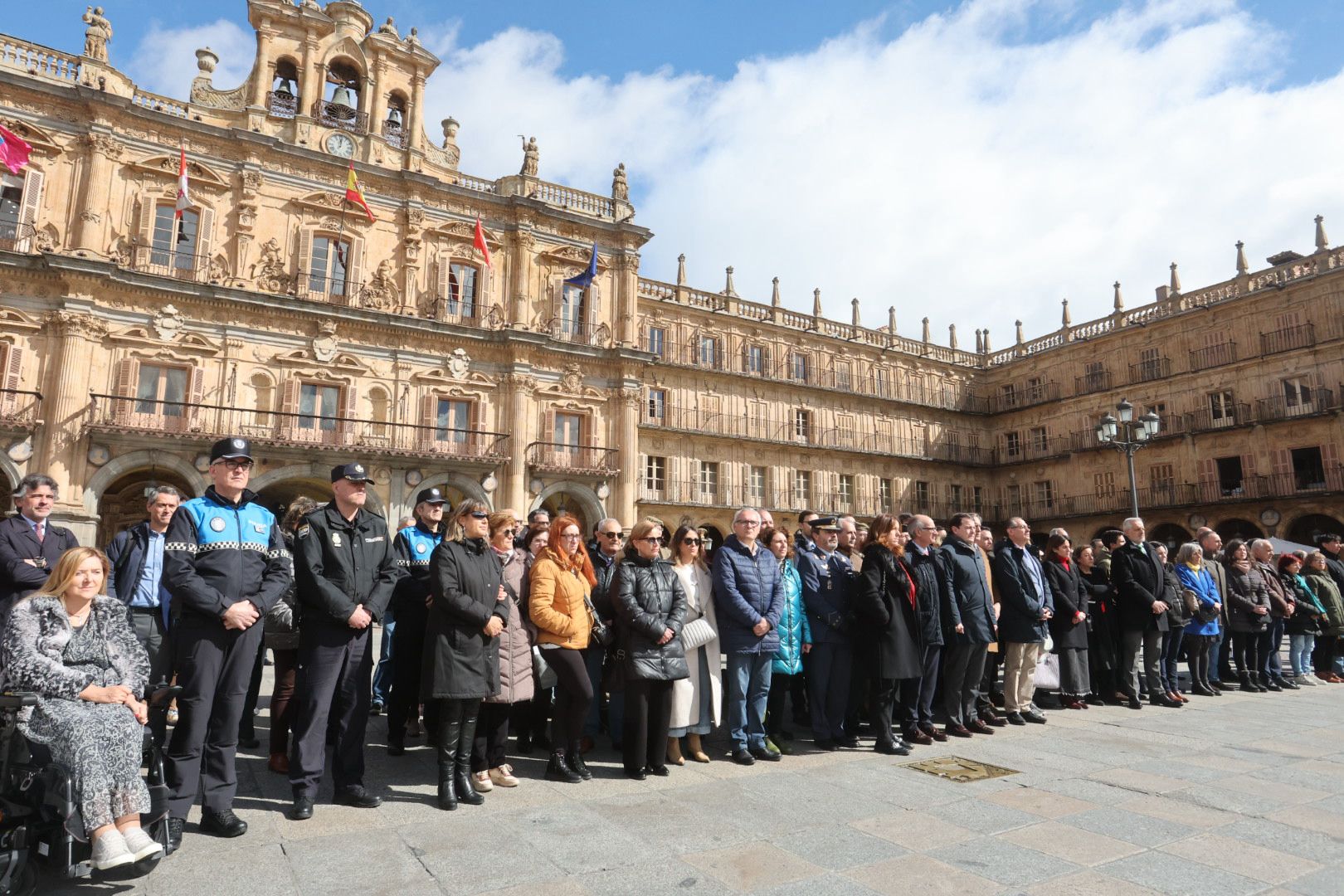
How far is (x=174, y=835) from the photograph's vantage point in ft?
12.0

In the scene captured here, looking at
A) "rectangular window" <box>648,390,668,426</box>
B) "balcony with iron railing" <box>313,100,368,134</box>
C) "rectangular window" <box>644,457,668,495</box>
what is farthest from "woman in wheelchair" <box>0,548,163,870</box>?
"rectangular window" <box>648,390,668,426</box>

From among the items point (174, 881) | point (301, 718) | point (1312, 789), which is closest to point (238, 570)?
point (301, 718)

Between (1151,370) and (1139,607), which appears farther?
(1151,370)

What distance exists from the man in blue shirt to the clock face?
62.2ft

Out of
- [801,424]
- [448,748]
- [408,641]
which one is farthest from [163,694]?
[801,424]

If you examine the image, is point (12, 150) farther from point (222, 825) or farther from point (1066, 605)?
point (1066, 605)

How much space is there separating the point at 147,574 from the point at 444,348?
17.4 metres

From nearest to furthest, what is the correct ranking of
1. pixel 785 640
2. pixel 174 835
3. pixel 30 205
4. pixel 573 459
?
pixel 174 835 → pixel 785 640 → pixel 30 205 → pixel 573 459

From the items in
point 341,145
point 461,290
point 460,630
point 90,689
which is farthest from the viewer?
point 461,290

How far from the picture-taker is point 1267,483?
27.0 metres

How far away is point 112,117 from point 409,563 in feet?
63.2

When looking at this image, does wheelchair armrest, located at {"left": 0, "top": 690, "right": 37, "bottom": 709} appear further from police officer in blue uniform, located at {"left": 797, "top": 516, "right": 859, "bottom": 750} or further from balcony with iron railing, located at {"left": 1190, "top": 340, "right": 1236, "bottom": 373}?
balcony with iron railing, located at {"left": 1190, "top": 340, "right": 1236, "bottom": 373}

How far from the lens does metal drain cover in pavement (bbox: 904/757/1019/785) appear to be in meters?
5.19

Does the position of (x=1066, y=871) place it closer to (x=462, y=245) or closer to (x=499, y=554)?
(x=499, y=554)
